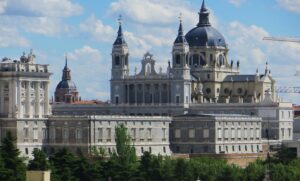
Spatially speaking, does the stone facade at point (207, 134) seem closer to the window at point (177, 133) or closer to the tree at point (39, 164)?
the window at point (177, 133)

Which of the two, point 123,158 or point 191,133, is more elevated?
point 191,133

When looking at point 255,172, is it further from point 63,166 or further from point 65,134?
point 65,134

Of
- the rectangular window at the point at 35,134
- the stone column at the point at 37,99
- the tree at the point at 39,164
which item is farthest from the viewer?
the stone column at the point at 37,99

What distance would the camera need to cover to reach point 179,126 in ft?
637

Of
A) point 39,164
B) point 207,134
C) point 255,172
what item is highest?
point 207,134

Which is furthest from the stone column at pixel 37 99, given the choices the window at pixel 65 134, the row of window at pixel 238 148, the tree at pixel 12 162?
the tree at pixel 12 162

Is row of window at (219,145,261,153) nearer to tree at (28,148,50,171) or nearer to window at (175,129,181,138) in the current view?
window at (175,129,181,138)

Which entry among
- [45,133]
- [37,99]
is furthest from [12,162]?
[37,99]

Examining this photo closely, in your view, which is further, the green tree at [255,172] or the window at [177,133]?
the window at [177,133]

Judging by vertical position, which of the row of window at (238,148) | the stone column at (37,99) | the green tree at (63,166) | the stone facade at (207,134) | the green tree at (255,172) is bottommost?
the green tree at (255,172)

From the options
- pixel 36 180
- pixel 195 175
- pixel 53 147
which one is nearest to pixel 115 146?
pixel 53 147

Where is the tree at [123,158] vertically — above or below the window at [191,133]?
below

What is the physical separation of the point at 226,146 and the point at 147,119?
11346 millimetres

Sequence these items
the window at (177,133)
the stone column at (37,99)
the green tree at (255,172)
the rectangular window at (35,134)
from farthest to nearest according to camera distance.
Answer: the window at (177,133) < the stone column at (37,99) < the rectangular window at (35,134) < the green tree at (255,172)
